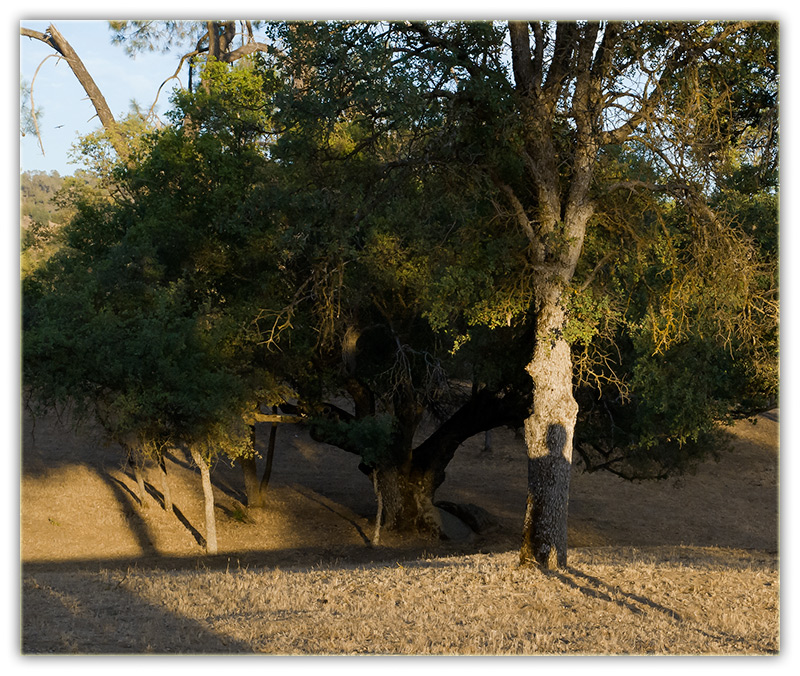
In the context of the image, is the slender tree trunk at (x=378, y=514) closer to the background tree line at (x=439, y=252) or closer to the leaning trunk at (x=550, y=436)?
the background tree line at (x=439, y=252)

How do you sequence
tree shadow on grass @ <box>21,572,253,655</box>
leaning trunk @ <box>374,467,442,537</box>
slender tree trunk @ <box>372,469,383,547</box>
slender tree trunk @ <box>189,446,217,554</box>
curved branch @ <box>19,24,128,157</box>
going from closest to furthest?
tree shadow on grass @ <box>21,572,253,655</box> → slender tree trunk @ <box>189,446,217,554</box> → curved branch @ <box>19,24,128,157</box> → slender tree trunk @ <box>372,469,383,547</box> → leaning trunk @ <box>374,467,442,537</box>

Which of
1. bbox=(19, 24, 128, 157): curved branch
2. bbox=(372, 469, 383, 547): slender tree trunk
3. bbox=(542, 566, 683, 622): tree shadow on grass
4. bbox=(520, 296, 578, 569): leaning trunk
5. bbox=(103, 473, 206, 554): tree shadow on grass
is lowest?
bbox=(103, 473, 206, 554): tree shadow on grass

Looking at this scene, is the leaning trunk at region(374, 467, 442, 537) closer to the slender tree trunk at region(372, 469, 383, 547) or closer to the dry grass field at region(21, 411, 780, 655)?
the slender tree trunk at region(372, 469, 383, 547)

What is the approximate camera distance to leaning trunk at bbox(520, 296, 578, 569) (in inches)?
401

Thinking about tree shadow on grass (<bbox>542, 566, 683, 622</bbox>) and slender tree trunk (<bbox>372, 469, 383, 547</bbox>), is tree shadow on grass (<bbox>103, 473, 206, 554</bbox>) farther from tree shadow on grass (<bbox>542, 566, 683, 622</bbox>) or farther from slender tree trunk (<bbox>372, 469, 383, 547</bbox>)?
tree shadow on grass (<bbox>542, 566, 683, 622</bbox>)

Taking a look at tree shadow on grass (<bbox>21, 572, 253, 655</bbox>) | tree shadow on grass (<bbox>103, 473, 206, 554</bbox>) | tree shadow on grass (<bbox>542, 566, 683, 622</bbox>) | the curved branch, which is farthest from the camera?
tree shadow on grass (<bbox>103, 473, 206, 554</bbox>)

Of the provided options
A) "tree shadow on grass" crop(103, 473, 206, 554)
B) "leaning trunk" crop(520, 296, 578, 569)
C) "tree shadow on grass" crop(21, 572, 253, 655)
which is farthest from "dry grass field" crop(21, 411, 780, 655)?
"leaning trunk" crop(520, 296, 578, 569)

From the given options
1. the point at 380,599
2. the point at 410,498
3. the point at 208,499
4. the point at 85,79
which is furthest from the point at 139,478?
the point at 380,599

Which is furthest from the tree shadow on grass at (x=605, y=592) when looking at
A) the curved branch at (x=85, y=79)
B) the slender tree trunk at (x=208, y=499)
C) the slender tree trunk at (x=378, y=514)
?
the curved branch at (x=85, y=79)

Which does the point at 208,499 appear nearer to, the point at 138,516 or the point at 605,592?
the point at 138,516

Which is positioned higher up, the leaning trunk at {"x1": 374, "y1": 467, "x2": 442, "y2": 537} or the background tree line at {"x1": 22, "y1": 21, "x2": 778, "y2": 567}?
the background tree line at {"x1": 22, "y1": 21, "x2": 778, "y2": 567}

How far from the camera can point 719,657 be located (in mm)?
6539

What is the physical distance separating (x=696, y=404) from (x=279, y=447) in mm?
22019

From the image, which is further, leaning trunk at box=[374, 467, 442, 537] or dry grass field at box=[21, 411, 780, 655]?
leaning trunk at box=[374, 467, 442, 537]
